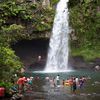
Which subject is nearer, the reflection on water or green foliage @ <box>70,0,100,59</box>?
the reflection on water

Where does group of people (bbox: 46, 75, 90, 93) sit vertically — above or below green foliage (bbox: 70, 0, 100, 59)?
below

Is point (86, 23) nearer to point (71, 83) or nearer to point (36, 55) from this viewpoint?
point (36, 55)

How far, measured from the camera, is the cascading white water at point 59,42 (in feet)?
233

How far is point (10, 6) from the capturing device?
69688mm

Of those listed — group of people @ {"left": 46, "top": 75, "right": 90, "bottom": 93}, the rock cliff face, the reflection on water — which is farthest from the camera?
the rock cliff face

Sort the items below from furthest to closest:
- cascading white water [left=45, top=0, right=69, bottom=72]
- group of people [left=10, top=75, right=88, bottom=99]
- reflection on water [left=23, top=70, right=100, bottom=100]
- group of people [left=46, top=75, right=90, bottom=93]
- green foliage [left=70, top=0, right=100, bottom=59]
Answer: green foliage [left=70, top=0, right=100, bottom=59], cascading white water [left=45, top=0, right=69, bottom=72], group of people [left=46, top=75, right=90, bottom=93], group of people [left=10, top=75, right=88, bottom=99], reflection on water [left=23, top=70, right=100, bottom=100]

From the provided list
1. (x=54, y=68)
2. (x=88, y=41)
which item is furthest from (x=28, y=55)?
(x=88, y=41)

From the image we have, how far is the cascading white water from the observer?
233 ft

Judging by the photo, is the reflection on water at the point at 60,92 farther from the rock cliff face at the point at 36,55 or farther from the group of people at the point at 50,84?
the rock cliff face at the point at 36,55

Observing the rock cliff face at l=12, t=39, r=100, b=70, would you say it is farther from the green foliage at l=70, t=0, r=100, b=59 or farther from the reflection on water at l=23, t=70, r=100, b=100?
the reflection on water at l=23, t=70, r=100, b=100

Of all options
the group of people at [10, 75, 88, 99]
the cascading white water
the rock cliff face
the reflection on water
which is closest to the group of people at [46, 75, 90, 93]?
the group of people at [10, 75, 88, 99]

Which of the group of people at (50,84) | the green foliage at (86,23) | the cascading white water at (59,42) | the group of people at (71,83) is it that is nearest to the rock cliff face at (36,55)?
the cascading white water at (59,42)

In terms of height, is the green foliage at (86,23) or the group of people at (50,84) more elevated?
the green foliage at (86,23)

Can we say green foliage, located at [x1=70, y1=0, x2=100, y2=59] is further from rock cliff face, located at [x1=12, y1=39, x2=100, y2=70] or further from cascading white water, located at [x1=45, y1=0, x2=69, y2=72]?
Answer: rock cliff face, located at [x1=12, y1=39, x2=100, y2=70]
